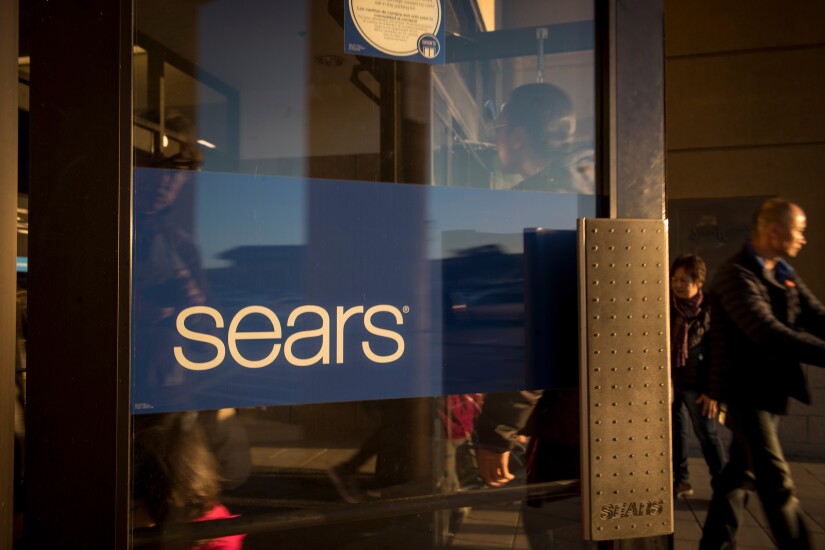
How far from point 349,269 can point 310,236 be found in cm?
14

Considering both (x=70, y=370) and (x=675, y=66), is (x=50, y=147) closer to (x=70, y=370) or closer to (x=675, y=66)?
(x=70, y=370)

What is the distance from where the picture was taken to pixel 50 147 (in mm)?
1865

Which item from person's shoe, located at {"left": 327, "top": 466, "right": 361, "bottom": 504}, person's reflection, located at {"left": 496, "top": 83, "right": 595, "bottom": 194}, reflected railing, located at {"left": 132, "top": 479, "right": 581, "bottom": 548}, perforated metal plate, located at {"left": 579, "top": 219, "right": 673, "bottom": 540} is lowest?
reflected railing, located at {"left": 132, "top": 479, "right": 581, "bottom": 548}

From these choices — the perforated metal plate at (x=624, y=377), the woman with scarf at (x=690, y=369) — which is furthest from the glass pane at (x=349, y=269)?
the woman with scarf at (x=690, y=369)

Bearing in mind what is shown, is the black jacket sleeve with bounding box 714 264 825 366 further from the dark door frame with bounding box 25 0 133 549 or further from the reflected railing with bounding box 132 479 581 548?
the dark door frame with bounding box 25 0 133 549

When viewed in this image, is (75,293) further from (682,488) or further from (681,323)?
(682,488)

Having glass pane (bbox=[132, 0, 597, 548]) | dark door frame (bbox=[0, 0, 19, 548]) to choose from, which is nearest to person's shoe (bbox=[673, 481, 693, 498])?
glass pane (bbox=[132, 0, 597, 548])

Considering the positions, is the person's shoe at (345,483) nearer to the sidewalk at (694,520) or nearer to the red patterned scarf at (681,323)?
the sidewalk at (694,520)

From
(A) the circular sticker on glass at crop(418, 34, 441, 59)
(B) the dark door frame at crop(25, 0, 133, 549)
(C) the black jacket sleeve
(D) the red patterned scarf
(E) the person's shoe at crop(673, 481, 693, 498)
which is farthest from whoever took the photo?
(E) the person's shoe at crop(673, 481, 693, 498)

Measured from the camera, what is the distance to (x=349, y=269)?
2002 millimetres

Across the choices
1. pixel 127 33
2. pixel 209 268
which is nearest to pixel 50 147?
pixel 127 33

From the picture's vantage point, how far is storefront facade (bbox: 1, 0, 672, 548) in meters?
1.87

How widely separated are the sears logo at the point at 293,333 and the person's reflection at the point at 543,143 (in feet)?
1.91

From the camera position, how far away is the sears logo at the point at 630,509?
6.72ft
